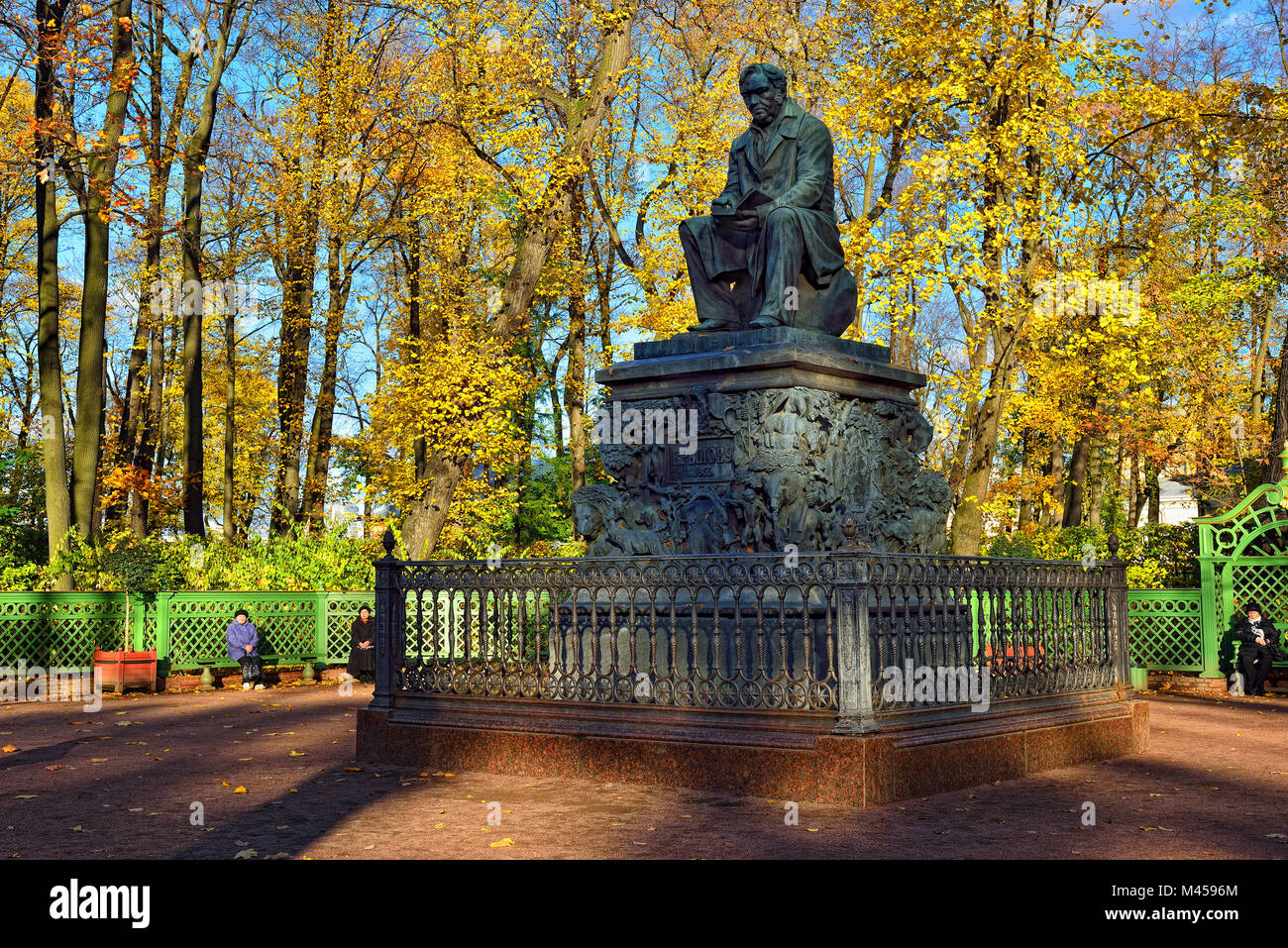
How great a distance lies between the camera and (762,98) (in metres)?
11.5

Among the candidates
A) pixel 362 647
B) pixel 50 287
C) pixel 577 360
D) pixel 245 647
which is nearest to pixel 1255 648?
pixel 362 647

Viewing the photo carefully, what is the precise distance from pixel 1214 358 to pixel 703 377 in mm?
25710

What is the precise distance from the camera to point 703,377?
1077 centimetres

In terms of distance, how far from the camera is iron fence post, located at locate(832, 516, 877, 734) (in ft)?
28.2

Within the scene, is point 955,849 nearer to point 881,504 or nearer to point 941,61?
point 881,504

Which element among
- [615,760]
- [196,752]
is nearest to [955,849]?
[615,760]

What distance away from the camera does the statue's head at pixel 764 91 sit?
11.4 meters

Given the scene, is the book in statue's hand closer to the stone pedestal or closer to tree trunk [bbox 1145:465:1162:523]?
the stone pedestal

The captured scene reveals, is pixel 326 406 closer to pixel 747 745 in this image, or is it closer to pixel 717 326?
pixel 717 326

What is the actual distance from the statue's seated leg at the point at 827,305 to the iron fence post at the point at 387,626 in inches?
147

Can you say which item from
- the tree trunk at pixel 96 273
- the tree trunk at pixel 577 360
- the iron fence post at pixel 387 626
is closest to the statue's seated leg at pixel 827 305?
the iron fence post at pixel 387 626

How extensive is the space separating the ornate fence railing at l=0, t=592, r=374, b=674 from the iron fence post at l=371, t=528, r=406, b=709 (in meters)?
11.1

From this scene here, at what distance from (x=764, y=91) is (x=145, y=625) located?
13.9 m

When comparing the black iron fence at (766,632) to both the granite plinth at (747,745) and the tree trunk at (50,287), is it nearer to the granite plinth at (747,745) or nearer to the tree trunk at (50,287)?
the granite plinth at (747,745)
